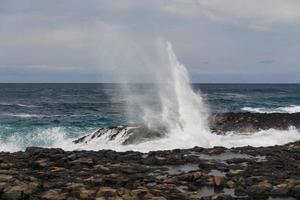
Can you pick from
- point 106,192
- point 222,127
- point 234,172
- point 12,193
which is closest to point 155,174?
point 234,172

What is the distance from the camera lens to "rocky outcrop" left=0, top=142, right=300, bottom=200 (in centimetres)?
1511

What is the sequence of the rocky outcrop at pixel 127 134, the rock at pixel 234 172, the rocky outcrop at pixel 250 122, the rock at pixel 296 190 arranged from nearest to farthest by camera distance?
1. the rock at pixel 296 190
2. the rock at pixel 234 172
3. the rocky outcrop at pixel 127 134
4. the rocky outcrop at pixel 250 122

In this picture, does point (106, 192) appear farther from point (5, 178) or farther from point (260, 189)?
point (260, 189)

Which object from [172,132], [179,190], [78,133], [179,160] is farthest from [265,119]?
[179,190]

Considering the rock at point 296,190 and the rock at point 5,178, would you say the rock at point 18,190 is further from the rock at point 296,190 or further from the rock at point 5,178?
the rock at point 296,190

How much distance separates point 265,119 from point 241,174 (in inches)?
781

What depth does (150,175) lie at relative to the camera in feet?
59.0

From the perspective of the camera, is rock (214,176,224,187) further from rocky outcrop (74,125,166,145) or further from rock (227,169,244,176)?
rocky outcrop (74,125,166,145)

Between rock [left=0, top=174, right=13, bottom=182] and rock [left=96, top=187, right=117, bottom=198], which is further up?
rock [left=0, top=174, right=13, bottom=182]

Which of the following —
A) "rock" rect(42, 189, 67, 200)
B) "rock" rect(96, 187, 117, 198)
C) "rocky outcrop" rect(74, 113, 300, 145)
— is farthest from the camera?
"rocky outcrop" rect(74, 113, 300, 145)

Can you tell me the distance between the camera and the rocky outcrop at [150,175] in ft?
49.6

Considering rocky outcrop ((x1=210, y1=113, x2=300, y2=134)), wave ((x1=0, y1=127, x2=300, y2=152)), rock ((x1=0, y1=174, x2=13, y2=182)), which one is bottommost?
wave ((x1=0, y1=127, x2=300, y2=152))

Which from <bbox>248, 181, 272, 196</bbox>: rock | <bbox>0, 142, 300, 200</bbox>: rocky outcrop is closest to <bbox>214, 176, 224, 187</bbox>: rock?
<bbox>0, 142, 300, 200</bbox>: rocky outcrop

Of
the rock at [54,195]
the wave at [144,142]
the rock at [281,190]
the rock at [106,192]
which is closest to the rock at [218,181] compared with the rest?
the rock at [281,190]
